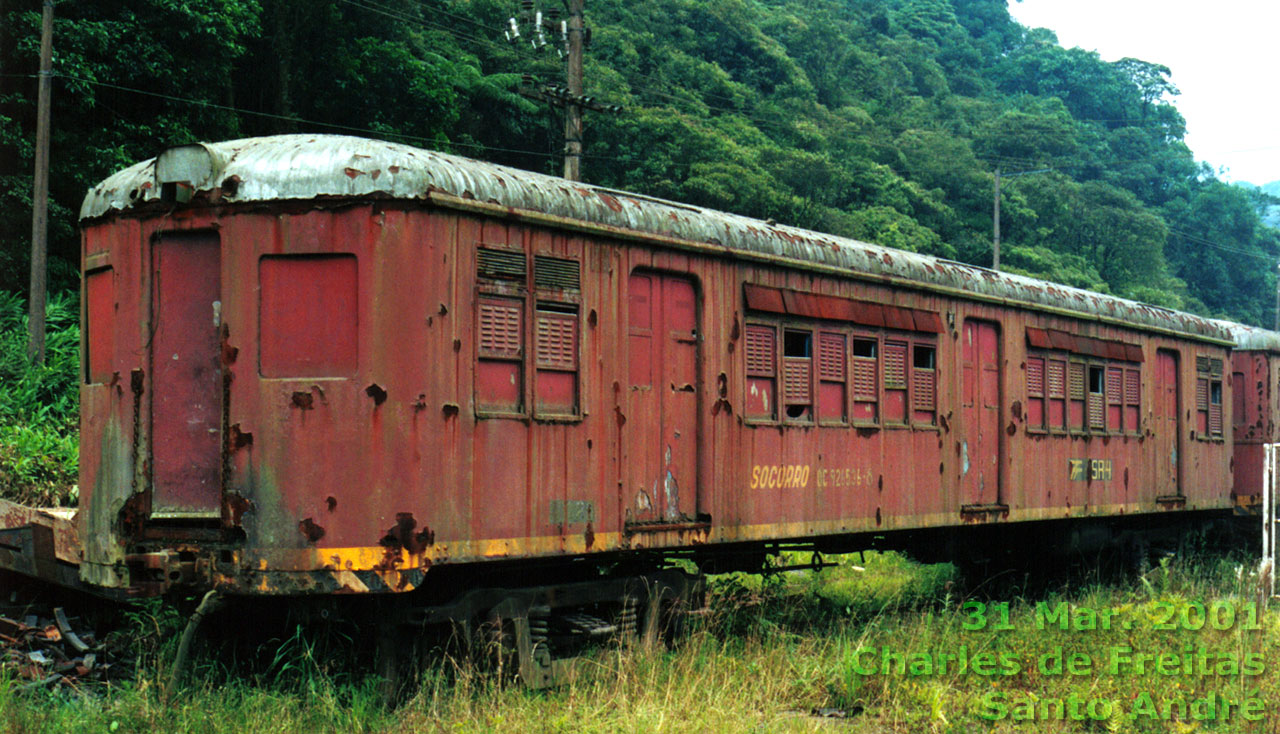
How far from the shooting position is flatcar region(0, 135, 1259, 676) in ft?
21.6

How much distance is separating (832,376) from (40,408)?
34.4ft

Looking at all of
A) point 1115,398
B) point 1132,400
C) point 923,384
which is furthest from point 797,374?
point 1132,400

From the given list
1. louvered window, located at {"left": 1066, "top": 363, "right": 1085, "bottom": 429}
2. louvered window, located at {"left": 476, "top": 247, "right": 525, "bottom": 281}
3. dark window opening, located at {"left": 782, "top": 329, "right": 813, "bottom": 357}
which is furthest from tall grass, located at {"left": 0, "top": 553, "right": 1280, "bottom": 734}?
louvered window, located at {"left": 1066, "top": 363, "right": 1085, "bottom": 429}

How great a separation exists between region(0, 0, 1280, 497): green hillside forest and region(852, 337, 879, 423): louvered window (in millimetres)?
8475

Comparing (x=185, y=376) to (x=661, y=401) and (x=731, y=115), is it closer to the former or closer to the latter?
(x=661, y=401)

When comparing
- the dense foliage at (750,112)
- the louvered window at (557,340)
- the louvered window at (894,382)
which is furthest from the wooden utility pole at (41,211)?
the louvered window at (894,382)

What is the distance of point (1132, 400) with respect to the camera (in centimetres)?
1401

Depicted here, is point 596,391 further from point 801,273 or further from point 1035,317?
point 1035,317

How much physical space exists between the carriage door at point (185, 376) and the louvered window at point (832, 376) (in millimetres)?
4745

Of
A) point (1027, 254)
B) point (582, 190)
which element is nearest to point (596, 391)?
point (582, 190)

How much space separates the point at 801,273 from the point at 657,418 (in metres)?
2.12

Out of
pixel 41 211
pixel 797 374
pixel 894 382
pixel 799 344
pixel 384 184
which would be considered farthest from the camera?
pixel 41 211

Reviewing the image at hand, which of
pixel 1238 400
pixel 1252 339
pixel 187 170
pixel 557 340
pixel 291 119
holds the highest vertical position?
pixel 291 119

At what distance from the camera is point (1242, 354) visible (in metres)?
16.6
